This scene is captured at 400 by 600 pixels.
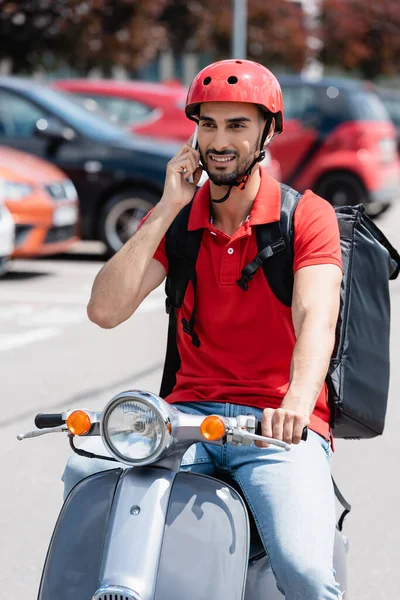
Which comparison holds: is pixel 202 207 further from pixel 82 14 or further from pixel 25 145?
pixel 82 14

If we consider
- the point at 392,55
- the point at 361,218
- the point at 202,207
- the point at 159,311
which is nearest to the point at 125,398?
the point at 202,207

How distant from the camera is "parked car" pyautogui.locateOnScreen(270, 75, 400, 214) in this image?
15.3 meters

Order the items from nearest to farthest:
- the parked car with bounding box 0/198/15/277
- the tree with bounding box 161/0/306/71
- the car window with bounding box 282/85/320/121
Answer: the parked car with bounding box 0/198/15/277 → the car window with bounding box 282/85/320/121 → the tree with bounding box 161/0/306/71

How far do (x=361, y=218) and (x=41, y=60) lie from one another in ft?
74.6

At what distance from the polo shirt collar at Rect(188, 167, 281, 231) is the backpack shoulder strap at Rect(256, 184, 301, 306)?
0.7 inches

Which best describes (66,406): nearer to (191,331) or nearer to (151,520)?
(191,331)

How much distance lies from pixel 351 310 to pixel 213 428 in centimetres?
82

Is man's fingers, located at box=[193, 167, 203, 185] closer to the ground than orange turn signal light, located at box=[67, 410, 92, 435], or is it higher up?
higher up

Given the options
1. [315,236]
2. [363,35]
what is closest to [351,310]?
[315,236]

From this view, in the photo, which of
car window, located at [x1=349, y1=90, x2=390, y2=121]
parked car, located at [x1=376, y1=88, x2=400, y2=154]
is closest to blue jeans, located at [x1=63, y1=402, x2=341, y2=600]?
car window, located at [x1=349, y1=90, x2=390, y2=121]

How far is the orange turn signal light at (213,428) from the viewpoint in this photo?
8.13 ft

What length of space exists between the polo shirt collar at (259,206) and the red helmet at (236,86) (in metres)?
Result: 0.21

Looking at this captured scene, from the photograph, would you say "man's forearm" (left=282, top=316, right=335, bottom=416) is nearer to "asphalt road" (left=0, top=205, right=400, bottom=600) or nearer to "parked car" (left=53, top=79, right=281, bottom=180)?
"asphalt road" (left=0, top=205, right=400, bottom=600)

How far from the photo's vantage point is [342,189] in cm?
1550
